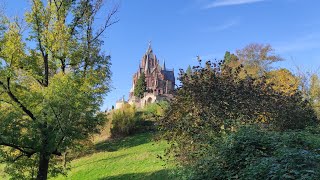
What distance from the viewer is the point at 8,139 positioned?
40.1 ft

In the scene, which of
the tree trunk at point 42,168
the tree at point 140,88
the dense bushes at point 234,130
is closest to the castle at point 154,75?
the tree at point 140,88

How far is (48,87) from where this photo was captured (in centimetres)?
1262

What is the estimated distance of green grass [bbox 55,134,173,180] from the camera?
15.2m

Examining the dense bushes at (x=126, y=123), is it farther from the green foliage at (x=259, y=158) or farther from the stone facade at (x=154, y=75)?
the stone facade at (x=154, y=75)

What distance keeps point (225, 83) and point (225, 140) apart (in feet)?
13.3

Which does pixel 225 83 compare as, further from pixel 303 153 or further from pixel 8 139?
pixel 8 139

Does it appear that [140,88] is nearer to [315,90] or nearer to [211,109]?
[315,90]

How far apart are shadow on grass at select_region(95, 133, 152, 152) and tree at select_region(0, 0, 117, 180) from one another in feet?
41.1

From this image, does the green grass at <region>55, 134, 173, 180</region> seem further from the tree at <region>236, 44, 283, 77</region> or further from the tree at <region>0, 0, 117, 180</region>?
the tree at <region>236, 44, 283, 77</region>

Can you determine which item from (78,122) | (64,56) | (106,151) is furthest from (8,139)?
(106,151)

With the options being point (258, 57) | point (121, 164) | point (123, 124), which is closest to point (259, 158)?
point (121, 164)

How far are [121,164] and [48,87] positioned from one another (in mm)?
8392

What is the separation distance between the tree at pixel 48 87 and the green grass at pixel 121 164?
3.33 metres

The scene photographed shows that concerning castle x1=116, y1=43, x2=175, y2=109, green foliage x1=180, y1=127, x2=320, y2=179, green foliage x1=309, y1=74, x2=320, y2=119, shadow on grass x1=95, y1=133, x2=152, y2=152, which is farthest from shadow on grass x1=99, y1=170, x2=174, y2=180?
castle x1=116, y1=43, x2=175, y2=109
